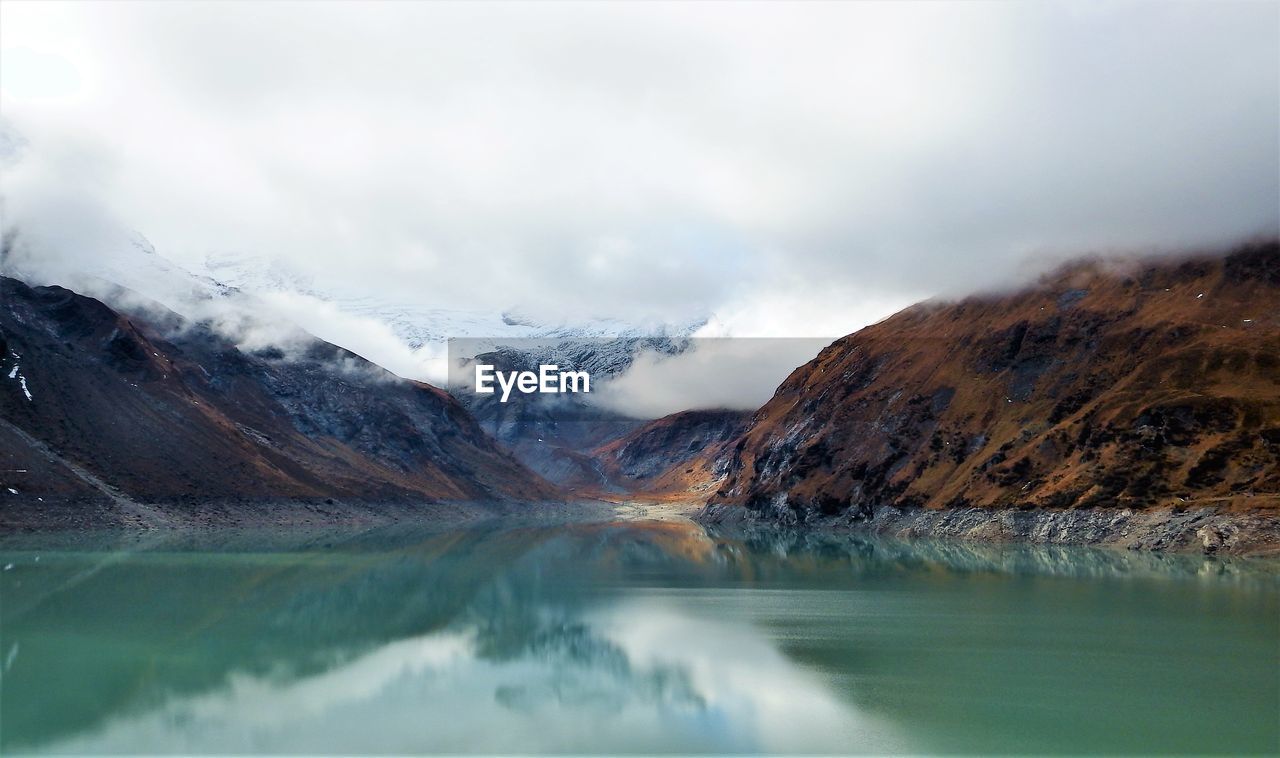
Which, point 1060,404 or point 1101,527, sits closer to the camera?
point 1101,527

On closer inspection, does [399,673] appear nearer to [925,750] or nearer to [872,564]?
[925,750]

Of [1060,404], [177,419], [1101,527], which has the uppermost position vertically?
[177,419]

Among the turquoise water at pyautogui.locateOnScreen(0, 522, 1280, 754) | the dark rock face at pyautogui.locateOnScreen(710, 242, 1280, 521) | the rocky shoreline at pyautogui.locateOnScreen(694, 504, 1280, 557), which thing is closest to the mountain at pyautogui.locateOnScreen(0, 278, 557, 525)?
the turquoise water at pyautogui.locateOnScreen(0, 522, 1280, 754)

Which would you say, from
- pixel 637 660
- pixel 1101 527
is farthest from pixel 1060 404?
pixel 637 660

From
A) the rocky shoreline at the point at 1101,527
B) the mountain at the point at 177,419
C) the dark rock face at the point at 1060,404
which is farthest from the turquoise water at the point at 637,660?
the mountain at the point at 177,419

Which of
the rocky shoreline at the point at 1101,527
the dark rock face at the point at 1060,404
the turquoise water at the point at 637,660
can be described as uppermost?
the dark rock face at the point at 1060,404

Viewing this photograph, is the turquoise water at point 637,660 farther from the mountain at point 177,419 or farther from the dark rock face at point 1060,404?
the mountain at point 177,419

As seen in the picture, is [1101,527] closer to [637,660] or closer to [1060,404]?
[1060,404]

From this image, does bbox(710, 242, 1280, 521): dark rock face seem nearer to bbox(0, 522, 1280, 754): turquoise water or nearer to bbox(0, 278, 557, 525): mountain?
bbox(0, 522, 1280, 754): turquoise water
